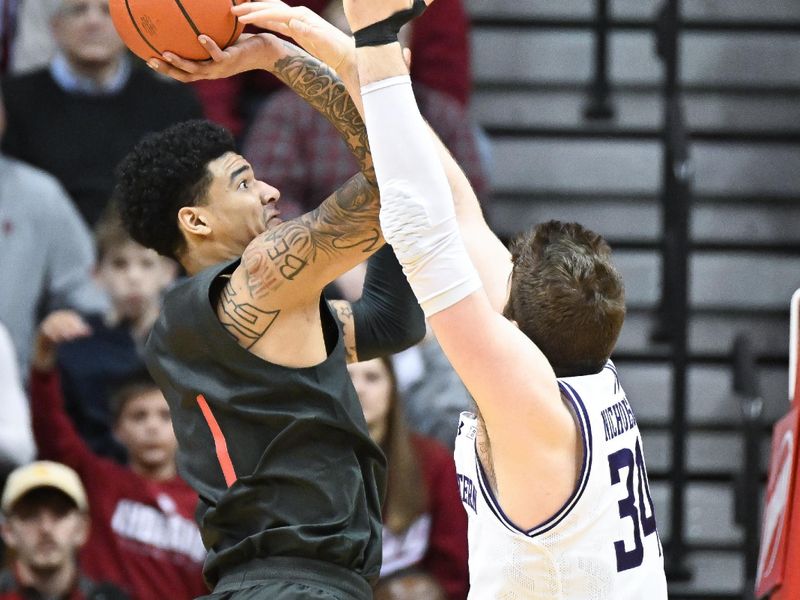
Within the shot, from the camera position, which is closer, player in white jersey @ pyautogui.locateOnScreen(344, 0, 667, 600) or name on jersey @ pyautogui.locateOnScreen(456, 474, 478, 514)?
player in white jersey @ pyautogui.locateOnScreen(344, 0, 667, 600)

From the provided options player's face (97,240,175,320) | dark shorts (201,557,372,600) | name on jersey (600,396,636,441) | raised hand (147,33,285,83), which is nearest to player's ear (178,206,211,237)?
raised hand (147,33,285,83)

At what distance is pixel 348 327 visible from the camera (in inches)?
147

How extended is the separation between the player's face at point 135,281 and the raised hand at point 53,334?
0.34 meters

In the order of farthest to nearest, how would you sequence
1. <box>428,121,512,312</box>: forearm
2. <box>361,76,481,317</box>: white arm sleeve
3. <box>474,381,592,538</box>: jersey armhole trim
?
1. <box>428,121,512,312</box>: forearm
2. <box>474,381,592,538</box>: jersey armhole trim
3. <box>361,76,481,317</box>: white arm sleeve

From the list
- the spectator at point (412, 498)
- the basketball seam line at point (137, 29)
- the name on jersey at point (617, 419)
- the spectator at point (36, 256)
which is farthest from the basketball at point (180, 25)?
the spectator at point (36, 256)

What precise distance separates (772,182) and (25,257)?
12.2ft

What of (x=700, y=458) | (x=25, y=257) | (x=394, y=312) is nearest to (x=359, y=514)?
(x=394, y=312)

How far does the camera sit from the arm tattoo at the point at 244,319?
10.9 ft

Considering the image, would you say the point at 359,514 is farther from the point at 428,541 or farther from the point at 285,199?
the point at 285,199

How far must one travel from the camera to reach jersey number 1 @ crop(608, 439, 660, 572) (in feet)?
9.37

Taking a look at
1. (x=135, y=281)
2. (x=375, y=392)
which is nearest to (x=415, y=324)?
(x=375, y=392)

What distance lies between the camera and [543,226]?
3.00 metres

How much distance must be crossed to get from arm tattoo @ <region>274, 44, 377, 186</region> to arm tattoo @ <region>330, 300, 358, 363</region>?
483 mm

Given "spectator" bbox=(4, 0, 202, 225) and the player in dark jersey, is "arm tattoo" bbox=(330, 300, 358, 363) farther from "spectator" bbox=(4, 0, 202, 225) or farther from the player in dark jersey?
Answer: "spectator" bbox=(4, 0, 202, 225)
